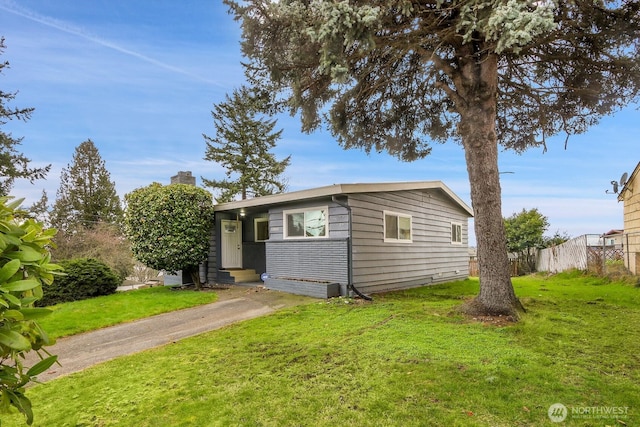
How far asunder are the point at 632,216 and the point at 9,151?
2514 centimetres

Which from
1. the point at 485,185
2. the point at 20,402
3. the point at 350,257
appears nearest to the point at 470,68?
the point at 485,185

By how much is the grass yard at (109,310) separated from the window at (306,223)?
2850 millimetres

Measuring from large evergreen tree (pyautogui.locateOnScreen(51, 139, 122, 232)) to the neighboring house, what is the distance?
2878cm

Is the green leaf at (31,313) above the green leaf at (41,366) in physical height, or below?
above

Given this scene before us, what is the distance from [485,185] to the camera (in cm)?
646

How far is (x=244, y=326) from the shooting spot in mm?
6406

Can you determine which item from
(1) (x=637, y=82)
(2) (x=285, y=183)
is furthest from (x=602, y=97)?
(2) (x=285, y=183)

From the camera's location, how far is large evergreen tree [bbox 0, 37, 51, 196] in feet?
49.5

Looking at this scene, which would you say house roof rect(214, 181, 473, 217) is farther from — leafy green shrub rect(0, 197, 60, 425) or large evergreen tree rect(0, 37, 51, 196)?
large evergreen tree rect(0, 37, 51, 196)

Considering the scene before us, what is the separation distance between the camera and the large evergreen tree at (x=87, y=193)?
2556 centimetres

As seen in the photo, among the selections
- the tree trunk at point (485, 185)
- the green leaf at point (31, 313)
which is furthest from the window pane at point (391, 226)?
the green leaf at point (31, 313)

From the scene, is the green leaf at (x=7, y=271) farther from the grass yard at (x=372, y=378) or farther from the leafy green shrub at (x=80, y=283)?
the leafy green shrub at (x=80, y=283)

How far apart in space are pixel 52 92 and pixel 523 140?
1394 cm

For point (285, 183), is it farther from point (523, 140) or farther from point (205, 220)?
point (523, 140)
